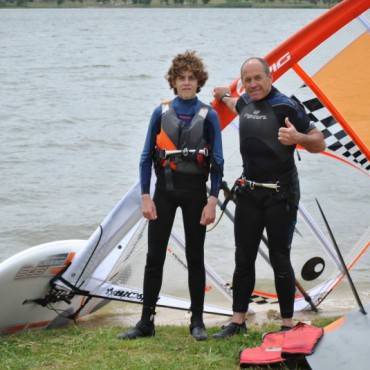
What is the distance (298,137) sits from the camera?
13.2 ft

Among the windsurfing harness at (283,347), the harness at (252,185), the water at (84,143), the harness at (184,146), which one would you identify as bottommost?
the water at (84,143)

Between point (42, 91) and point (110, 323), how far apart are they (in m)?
17.0

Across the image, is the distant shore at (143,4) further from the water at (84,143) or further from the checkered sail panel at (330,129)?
the checkered sail panel at (330,129)

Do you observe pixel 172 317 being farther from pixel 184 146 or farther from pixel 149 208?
pixel 184 146

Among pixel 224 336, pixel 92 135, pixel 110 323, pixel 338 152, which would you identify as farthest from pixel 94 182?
pixel 224 336

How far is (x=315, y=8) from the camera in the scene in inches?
3127

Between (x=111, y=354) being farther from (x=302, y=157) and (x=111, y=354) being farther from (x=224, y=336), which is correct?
(x=302, y=157)

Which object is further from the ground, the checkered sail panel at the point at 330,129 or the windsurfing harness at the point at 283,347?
the checkered sail panel at the point at 330,129

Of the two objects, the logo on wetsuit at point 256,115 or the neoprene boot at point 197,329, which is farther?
the neoprene boot at point 197,329

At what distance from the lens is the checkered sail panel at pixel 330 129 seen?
5098mm

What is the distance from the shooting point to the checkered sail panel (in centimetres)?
510

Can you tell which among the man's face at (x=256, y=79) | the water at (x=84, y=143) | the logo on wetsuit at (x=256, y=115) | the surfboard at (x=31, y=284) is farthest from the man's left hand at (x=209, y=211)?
the surfboard at (x=31, y=284)

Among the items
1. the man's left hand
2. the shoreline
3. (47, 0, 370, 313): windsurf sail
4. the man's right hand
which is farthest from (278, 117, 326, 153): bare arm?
the shoreline

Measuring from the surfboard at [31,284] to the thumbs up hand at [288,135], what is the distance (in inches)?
76.2
